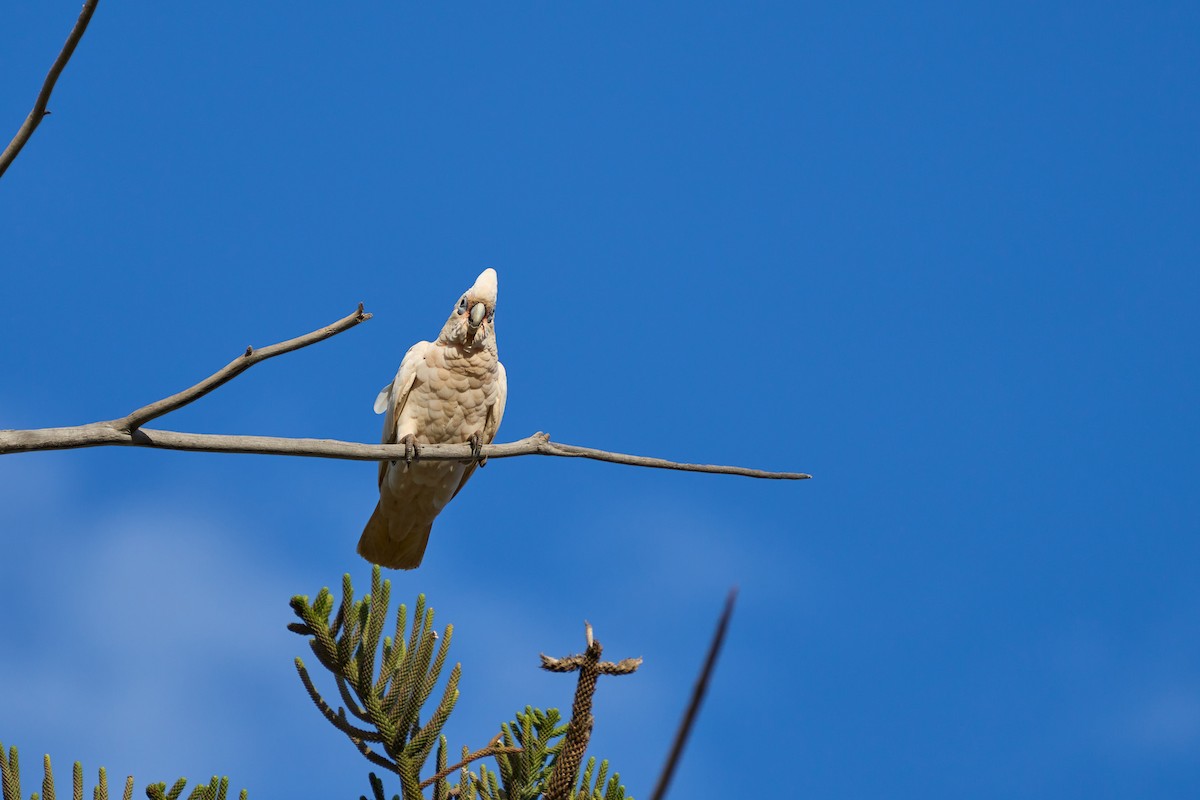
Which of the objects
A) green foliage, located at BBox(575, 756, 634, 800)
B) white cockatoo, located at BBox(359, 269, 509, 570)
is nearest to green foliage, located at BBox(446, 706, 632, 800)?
green foliage, located at BBox(575, 756, 634, 800)

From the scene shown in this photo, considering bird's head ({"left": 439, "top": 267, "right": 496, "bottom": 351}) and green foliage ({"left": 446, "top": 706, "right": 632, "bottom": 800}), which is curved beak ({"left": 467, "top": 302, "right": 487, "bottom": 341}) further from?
green foliage ({"left": 446, "top": 706, "right": 632, "bottom": 800})

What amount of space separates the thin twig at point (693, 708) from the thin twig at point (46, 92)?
10.0ft

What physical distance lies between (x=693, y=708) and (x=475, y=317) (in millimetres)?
7609

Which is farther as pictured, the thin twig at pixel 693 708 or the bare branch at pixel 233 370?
the bare branch at pixel 233 370

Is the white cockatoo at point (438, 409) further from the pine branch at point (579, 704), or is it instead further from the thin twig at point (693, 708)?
the thin twig at point (693, 708)

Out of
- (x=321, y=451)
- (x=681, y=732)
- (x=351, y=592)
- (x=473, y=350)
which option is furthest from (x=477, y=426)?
(x=681, y=732)

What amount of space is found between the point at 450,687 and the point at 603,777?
0.86 m

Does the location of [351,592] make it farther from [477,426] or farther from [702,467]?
[477,426]

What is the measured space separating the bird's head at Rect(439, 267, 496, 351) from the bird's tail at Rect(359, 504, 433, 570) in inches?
62.2

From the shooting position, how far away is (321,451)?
13.4ft

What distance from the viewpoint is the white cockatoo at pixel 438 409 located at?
845cm

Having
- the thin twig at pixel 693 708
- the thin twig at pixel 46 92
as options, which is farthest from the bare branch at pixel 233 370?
the thin twig at pixel 693 708

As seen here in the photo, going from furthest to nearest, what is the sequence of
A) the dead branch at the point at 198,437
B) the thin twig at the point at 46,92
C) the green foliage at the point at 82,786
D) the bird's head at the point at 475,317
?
the bird's head at the point at 475,317
the green foliage at the point at 82,786
the dead branch at the point at 198,437
the thin twig at the point at 46,92

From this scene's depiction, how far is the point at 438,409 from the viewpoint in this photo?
27.8 ft
